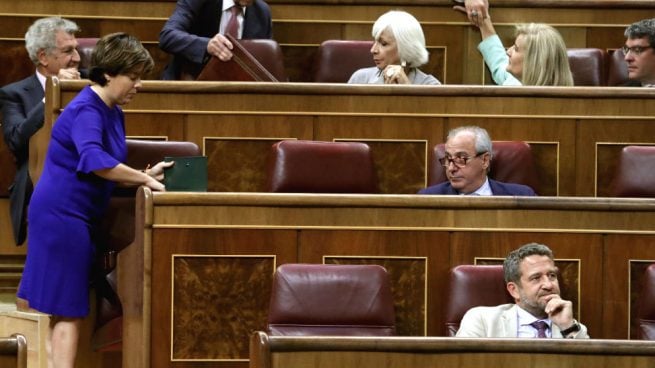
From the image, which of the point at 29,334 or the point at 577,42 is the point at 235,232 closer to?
the point at 29,334

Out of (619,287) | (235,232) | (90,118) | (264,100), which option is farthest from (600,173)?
(90,118)

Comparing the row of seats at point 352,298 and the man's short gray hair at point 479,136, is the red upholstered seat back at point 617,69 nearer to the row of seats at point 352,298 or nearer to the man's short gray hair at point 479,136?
the man's short gray hair at point 479,136

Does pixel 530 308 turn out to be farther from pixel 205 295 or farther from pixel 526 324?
pixel 205 295

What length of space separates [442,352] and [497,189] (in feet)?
1.77

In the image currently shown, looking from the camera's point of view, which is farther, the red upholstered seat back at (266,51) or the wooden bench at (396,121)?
Answer: the red upholstered seat back at (266,51)

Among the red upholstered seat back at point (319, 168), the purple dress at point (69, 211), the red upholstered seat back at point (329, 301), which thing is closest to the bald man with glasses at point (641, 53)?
the red upholstered seat back at point (319, 168)

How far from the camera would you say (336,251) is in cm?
158

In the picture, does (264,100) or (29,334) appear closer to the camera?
(29,334)

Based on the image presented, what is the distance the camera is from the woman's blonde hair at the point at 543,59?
1942 mm

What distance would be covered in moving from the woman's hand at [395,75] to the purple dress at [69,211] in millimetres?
495

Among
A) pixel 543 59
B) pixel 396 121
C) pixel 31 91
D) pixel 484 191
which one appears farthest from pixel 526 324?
pixel 31 91

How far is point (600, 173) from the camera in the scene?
189 centimetres

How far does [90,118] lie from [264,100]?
0.33m

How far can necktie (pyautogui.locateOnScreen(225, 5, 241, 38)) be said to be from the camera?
2150 millimetres
